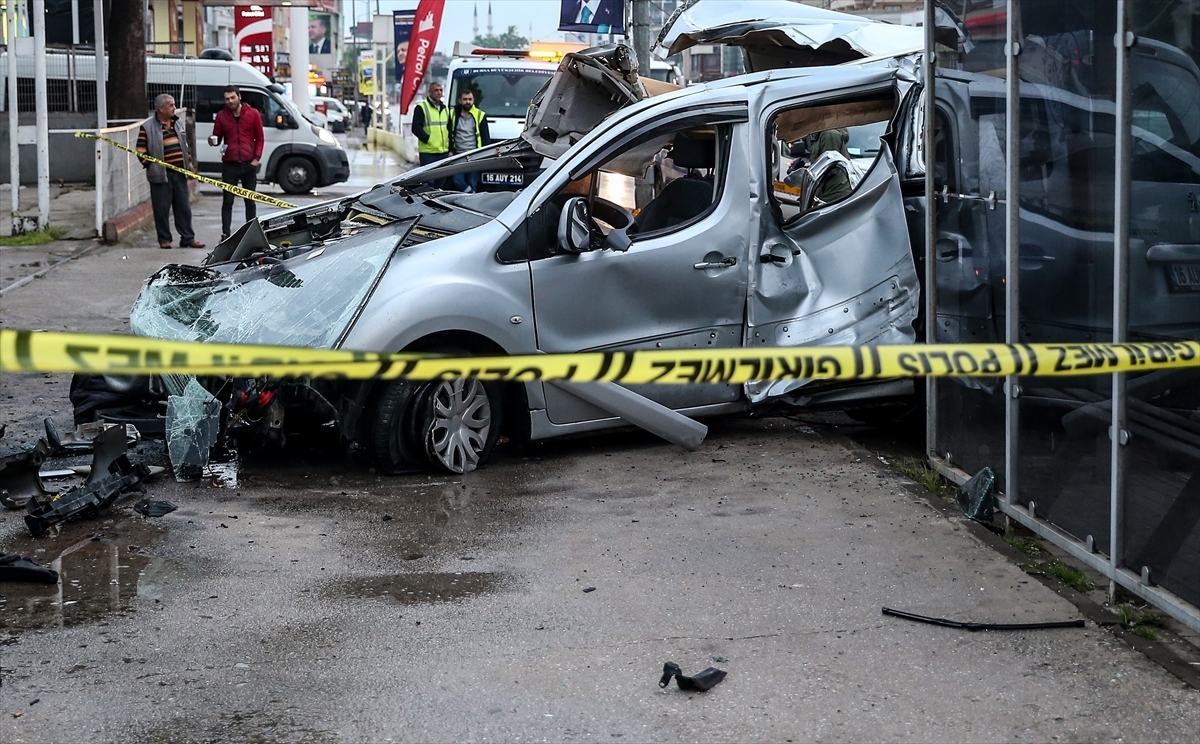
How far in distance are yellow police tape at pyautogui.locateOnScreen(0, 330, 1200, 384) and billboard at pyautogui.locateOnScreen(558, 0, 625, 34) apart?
515 inches

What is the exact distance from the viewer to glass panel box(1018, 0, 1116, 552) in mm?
4633

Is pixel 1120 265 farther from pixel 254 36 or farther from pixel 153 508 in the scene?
pixel 254 36

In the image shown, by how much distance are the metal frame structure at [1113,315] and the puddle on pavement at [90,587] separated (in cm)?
338

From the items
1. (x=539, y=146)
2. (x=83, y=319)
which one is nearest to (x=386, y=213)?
(x=539, y=146)

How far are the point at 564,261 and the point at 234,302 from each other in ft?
5.38

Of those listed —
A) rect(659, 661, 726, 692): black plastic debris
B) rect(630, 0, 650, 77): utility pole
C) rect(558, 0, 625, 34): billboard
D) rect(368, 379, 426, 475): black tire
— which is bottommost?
rect(659, 661, 726, 692): black plastic debris

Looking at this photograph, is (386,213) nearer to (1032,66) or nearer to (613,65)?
(613,65)

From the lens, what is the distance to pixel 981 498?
5562 mm

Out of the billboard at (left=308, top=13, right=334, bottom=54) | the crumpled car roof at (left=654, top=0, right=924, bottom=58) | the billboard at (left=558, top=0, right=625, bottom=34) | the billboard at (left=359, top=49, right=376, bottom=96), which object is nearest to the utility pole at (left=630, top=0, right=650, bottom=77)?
the billboard at (left=558, top=0, right=625, bottom=34)

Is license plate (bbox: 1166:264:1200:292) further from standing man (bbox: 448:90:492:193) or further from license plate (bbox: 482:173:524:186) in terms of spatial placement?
standing man (bbox: 448:90:492:193)

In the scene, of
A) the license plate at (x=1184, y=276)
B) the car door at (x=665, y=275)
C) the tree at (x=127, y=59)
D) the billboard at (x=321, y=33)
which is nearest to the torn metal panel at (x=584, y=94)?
the car door at (x=665, y=275)

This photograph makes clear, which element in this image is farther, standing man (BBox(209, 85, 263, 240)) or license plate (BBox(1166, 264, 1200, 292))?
standing man (BBox(209, 85, 263, 240))

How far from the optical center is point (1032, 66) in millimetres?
5055

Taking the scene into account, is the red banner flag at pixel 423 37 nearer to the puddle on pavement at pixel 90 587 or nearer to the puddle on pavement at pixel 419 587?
the puddle on pavement at pixel 90 587
